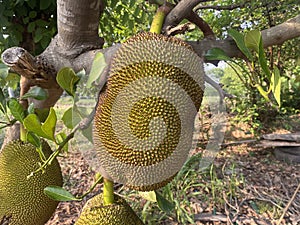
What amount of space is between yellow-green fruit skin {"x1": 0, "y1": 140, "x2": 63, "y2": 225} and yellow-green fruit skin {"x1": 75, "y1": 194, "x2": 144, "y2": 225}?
129mm

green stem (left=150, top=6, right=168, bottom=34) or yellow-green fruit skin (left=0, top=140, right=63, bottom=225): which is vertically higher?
green stem (left=150, top=6, right=168, bottom=34)

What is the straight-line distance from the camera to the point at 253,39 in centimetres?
41

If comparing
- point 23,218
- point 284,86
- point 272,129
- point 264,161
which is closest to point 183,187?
point 264,161

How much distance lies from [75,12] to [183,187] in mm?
1276

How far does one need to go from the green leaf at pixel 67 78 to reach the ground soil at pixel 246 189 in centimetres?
71

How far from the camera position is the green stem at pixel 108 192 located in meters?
0.50

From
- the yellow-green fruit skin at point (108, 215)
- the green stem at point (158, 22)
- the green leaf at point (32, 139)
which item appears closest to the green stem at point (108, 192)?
the yellow-green fruit skin at point (108, 215)

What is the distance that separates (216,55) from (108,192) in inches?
10.4

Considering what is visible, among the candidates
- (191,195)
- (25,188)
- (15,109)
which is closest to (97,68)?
(15,109)

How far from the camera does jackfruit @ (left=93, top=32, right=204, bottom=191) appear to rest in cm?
42

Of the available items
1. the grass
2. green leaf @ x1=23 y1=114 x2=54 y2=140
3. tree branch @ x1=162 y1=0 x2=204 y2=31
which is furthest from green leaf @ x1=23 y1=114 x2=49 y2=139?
the grass

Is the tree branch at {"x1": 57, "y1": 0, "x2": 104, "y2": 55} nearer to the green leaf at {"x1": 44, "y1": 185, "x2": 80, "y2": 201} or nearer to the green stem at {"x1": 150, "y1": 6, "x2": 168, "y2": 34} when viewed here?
the green stem at {"x1": 150, "y1": 6, "x2": 168, "y2": 34}

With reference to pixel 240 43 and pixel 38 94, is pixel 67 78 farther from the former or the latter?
pixel 240 43

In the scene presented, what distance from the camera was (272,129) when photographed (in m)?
2.79
